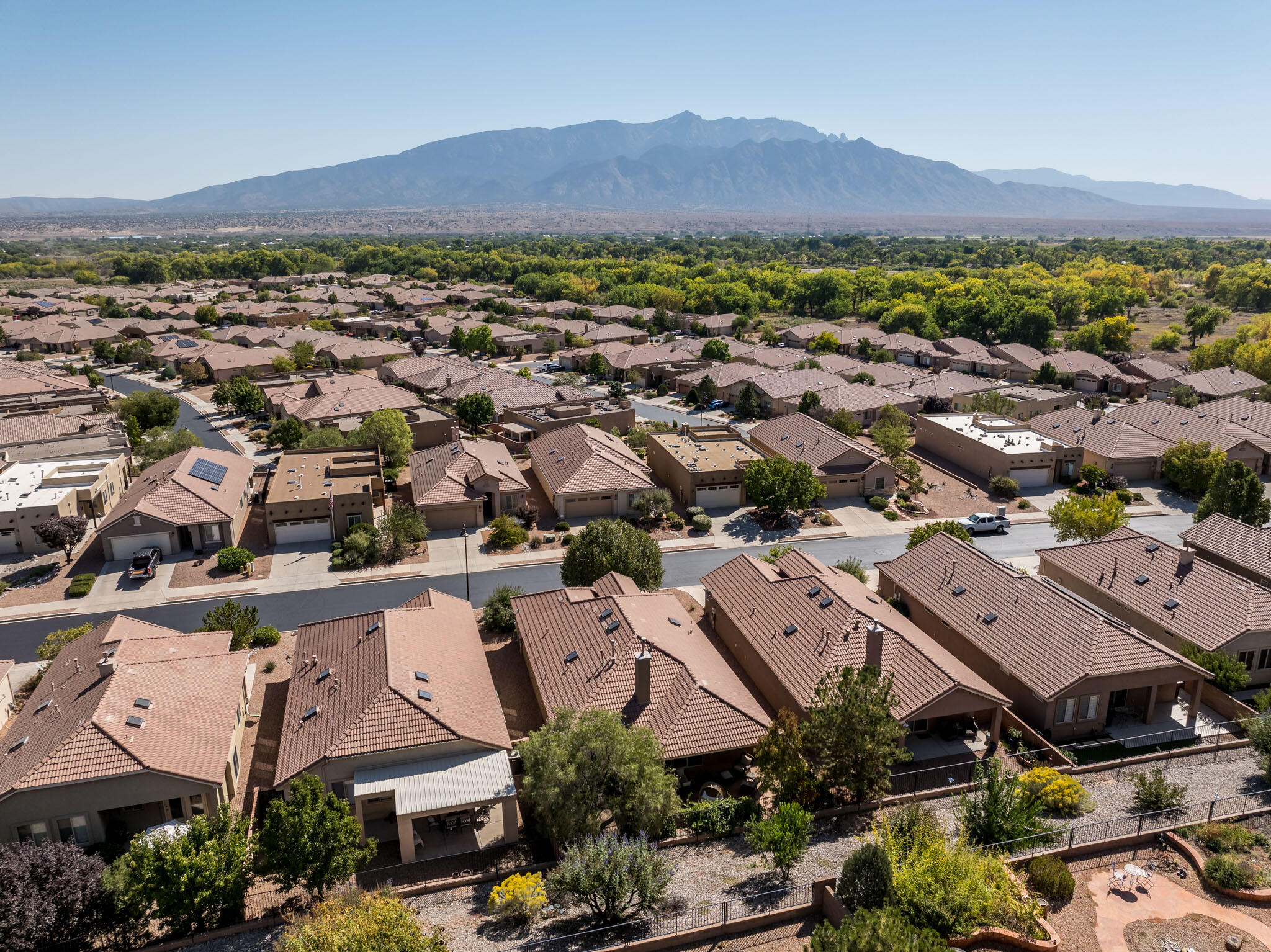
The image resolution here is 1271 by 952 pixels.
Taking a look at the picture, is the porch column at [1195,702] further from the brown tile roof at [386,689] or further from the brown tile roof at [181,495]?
the brown tile roof at [181,495]

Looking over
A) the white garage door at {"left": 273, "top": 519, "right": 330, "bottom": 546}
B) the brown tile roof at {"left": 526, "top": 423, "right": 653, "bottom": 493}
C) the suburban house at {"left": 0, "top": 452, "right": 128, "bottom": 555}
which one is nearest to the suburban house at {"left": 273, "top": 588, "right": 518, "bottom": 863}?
the white garage door at {"left": 273, "top": 519, "right": 330, "bottom": 546}

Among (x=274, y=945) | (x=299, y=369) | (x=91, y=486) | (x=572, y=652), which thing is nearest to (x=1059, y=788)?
(x=572, y=652)

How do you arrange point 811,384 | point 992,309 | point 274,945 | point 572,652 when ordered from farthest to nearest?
point 992,309, point 811,384, point 572,652, point 274,945

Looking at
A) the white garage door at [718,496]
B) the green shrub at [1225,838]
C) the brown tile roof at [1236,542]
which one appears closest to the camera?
the green shrub at [1225,838]

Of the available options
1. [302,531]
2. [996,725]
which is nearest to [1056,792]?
[996,725]

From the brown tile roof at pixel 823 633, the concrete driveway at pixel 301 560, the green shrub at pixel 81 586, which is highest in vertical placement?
the brown tile roof at pixel 823 633

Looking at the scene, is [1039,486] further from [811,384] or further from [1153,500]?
[811,384]

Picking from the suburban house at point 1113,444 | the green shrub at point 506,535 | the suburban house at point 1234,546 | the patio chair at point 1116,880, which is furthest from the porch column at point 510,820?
the suburban house at point 1113,444

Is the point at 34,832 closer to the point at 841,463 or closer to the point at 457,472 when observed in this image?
the point at 457,472
